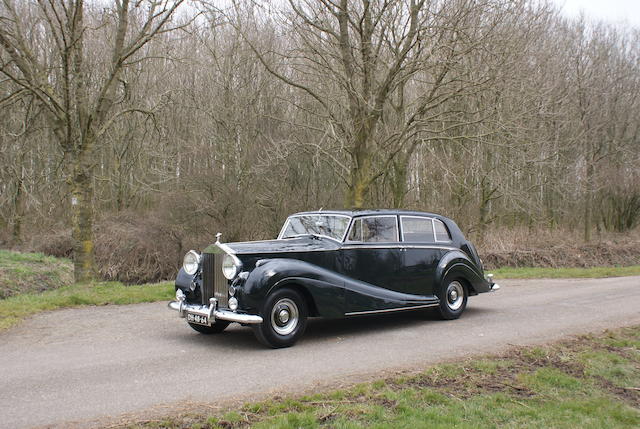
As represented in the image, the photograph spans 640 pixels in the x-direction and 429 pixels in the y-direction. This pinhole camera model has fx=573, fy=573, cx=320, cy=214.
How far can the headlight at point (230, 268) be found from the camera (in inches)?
302

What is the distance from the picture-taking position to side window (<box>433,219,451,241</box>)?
10.0 meters

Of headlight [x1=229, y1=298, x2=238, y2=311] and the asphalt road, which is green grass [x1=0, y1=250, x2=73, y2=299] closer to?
the asphalt road

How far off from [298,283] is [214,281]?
1.24 metres

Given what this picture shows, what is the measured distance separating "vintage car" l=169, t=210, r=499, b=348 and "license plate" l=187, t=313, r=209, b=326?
14mm

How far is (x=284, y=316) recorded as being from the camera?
7.68 m

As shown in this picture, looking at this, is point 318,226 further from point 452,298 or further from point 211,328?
point 452,298

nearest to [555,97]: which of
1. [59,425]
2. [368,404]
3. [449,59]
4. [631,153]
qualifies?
[631,153]

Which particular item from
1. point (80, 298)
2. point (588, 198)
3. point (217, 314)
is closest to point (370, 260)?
point (217, 314)

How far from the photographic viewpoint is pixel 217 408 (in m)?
5.09

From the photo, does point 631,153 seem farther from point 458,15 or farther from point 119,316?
point 119,316

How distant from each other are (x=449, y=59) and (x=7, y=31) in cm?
1000

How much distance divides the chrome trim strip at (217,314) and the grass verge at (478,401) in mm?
1993

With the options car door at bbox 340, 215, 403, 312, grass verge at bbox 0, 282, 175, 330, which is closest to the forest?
grass verge at bbox 0, 282, 175, 330

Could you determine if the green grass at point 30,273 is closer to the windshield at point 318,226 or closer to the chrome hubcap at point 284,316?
the windshield at point 318,226
